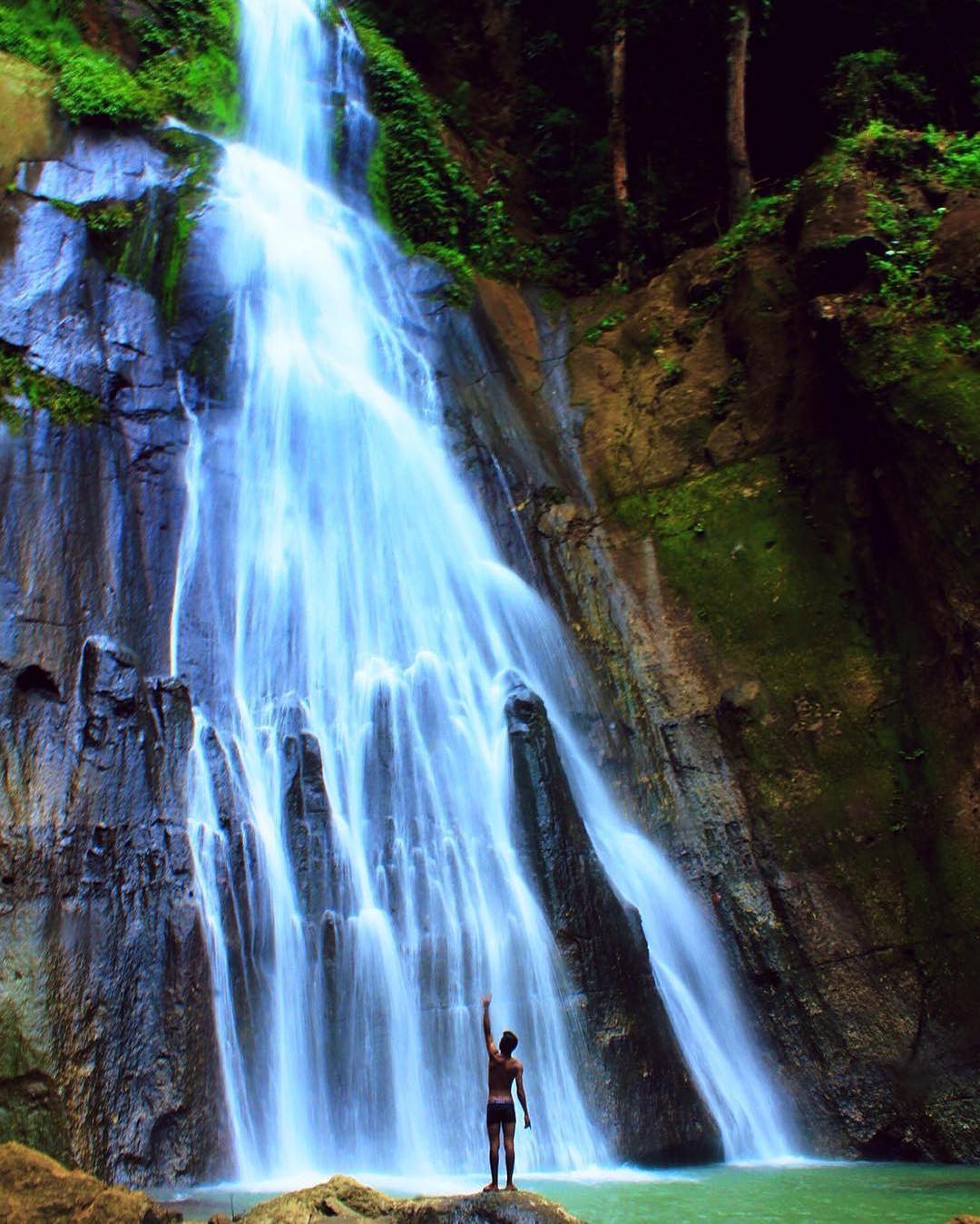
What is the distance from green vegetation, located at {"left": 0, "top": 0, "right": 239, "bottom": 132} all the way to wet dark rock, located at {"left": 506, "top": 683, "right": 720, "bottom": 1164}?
1065 cm

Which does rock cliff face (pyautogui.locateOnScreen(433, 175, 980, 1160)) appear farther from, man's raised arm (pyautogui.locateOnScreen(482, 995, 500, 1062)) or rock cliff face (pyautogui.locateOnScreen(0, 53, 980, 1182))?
man's raised arm (pyautogui.locateOnScreen(482, 995, 500, 1062))

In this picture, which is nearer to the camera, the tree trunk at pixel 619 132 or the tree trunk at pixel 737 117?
the tree trunk at pixel 737 117

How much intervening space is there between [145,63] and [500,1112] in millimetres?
16785

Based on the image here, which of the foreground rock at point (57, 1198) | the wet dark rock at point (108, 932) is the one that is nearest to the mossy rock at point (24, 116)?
the wet dark rock at point (108, 932)

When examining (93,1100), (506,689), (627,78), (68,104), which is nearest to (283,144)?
(68,104)

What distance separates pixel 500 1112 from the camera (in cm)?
603

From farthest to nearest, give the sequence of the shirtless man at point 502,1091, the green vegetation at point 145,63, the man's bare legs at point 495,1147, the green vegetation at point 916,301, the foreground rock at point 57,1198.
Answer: the green vegetation at point 145,63 < the green vegetation at point 916,301 < the shirtless man at point 502,1091 < the man's bare legs at point 495,1147 < the foreground rock at point 57,1198

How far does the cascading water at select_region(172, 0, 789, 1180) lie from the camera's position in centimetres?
835

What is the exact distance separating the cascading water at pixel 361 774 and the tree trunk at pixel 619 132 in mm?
4387

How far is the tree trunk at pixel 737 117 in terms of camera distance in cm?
1603

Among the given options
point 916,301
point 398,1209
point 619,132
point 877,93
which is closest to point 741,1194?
point 398,1209

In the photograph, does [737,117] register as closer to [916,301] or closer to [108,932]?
[916,301]

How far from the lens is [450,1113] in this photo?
8.30 meters

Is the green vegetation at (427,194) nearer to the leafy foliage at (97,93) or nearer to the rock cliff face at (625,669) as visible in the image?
the rock cliff face at (625,669)
